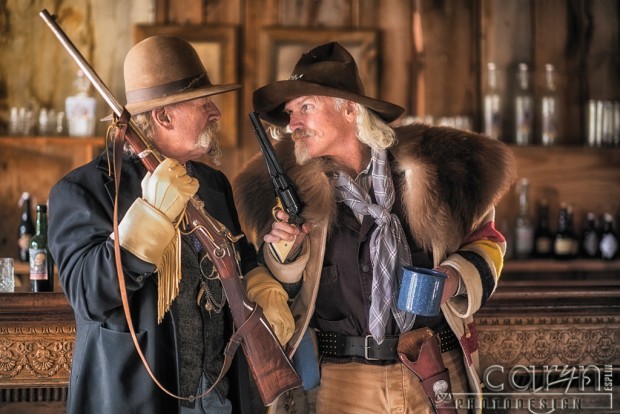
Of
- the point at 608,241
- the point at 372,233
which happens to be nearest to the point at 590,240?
the point at 608,241

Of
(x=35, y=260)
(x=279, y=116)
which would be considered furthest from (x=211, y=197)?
(x=35, y=260)

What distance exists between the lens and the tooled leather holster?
7.82 ft

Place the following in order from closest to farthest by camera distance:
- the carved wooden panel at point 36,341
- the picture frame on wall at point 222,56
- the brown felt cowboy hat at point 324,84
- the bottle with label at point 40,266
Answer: the brown felt cowboy hat at point 324,84
the carved wooden panel at point 36,341
the bottle with label at point 40,266
the picture frame on wall at point 222,56

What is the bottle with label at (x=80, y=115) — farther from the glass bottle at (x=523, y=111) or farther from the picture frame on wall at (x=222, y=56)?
the glass bottle at (x=523, y=111)

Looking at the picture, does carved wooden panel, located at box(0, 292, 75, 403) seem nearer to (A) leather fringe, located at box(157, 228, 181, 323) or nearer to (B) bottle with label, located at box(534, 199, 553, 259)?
(A) leather fringe, located at box(157, 228, 181, 323)

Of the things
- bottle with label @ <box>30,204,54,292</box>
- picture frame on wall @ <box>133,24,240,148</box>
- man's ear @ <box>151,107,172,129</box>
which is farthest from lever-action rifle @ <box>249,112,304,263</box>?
picture frame on wall @ <box>133,24,240,148</box>

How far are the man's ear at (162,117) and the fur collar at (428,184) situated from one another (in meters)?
0.38

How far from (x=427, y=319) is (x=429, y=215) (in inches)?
12.2

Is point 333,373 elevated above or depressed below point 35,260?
below

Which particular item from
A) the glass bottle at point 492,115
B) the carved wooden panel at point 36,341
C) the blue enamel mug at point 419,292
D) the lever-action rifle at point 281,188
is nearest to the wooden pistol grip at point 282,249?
the lever-action rifle at point 281,188

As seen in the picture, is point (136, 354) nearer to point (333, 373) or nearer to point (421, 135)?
point (333, 373)

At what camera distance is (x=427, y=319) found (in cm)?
249

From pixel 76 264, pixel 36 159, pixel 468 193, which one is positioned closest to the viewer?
pixel 76 264

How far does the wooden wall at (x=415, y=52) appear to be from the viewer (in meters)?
4.70
